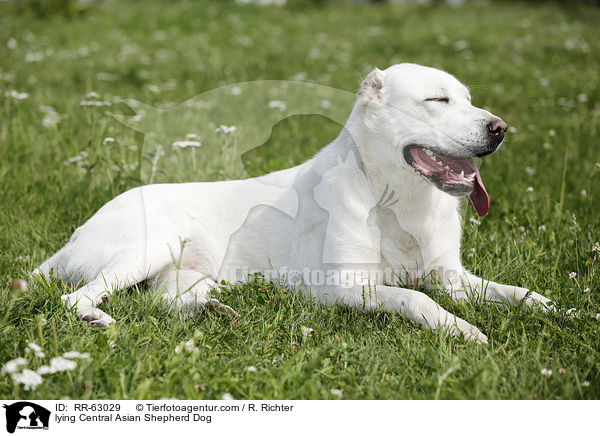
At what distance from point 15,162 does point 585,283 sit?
15.0ft

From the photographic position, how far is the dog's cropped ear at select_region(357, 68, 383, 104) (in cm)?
305

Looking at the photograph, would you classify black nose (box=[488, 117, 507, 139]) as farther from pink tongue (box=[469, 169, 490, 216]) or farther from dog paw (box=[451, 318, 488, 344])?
dog paw (box=[451, 318, 488, 344])

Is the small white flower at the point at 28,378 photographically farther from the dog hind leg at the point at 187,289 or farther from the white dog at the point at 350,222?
the dog hind leg at the point at 187,289

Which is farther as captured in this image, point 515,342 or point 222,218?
point 222,218

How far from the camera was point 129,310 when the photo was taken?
9.57ft

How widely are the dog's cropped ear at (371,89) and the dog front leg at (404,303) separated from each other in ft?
3.31

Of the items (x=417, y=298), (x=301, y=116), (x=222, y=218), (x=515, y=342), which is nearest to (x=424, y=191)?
(x=417, y=298)

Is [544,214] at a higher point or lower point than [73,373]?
lower

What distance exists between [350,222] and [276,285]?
0.57m

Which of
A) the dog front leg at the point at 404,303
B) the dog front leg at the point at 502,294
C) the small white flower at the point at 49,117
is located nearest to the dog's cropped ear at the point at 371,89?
the dog front leg at the point at 404,303

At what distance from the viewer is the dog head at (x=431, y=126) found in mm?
2822

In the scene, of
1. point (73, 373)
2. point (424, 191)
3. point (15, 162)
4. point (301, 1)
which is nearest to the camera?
point (73, 373)

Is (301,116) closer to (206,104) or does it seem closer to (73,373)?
(206,104)
